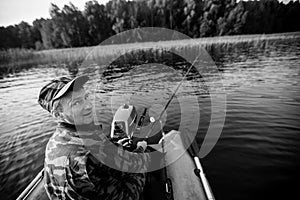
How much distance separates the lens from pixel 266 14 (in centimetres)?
5772

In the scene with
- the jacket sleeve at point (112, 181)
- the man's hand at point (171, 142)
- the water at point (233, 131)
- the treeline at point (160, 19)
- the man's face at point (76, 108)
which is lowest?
the water at point (233, 131)

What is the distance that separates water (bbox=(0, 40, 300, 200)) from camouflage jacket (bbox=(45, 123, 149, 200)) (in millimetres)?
2752

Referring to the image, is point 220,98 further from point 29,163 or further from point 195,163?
point 29,163

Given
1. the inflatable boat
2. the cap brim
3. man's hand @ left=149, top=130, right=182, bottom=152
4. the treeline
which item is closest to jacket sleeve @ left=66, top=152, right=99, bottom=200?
the cap brim

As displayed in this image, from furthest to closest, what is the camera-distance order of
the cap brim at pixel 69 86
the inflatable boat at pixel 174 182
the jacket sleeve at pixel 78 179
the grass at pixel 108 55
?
the grass at pixel 108 55 → the inflatable boat at pixel 174 182 → the cap brim at pixel 69 86 → the jacket sleeve at pixel 78 179

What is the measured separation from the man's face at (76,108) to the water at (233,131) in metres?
3.16

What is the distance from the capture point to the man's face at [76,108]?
168 cm

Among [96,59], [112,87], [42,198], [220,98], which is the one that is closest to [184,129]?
[220,98]

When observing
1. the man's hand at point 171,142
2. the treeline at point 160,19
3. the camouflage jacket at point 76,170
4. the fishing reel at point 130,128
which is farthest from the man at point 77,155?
the treeline at point 160,19

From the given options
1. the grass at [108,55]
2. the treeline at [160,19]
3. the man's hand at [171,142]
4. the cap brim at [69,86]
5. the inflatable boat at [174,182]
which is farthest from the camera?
the treeline at [160,19]

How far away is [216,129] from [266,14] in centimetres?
7094

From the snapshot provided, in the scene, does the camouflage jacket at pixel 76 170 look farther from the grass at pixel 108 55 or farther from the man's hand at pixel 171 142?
the grass at pixel 108 55

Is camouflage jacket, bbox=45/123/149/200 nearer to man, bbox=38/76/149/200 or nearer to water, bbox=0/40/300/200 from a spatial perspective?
man, bbox=38/76/149/200

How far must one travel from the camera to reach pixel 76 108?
5.60 ft
